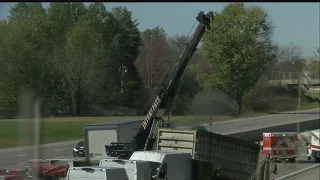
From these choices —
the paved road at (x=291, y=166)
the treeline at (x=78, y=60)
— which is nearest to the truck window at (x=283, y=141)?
the paved road at (x=291, y=166)

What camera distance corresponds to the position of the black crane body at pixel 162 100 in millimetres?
22359

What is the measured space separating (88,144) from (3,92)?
19.8ft

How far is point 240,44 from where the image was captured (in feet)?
200

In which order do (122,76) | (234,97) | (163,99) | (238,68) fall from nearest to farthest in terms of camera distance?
(163,99), (122,76), (234,97), (238,68)

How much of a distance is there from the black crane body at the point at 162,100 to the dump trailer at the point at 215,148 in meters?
2.71

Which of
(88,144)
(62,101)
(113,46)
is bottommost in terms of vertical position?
(88,144)

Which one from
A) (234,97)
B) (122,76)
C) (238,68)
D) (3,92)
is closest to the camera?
(3,92)

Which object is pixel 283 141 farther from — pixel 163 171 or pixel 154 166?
pixel 154 166

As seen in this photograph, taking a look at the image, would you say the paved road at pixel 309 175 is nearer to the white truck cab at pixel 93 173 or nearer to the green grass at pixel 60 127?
the green grass at pixel 60 127

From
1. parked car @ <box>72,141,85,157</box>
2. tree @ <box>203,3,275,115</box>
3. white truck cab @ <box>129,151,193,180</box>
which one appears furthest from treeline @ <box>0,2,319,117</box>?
tree @ <box>203,3,275,115</box>

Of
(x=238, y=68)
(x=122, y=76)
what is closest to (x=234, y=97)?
(x=238, y=68)

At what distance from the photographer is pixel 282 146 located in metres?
31.6

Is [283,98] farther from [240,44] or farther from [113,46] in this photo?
[240,44]

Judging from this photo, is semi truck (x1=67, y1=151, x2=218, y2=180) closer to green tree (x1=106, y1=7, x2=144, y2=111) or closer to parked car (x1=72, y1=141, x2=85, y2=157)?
green tree (x1=106, y1=7, x2=144, y2=111)
